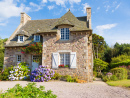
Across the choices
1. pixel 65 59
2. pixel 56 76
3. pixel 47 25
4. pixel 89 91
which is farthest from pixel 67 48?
pixel 89 91

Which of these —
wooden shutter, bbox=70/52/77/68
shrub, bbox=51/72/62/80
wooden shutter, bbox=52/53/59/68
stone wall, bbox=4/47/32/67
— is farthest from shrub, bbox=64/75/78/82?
stone wall, bbox=4/47/32/67

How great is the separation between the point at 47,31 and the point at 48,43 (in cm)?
117

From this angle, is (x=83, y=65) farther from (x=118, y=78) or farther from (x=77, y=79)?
(x=118, y=78)

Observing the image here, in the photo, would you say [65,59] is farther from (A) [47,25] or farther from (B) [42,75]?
(A) [47,25]

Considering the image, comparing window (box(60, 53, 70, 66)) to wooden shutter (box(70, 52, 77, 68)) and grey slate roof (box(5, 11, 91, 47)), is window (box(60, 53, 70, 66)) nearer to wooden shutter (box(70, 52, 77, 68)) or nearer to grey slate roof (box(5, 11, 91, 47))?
wooden shutter (box(70, 52, 77, 68))

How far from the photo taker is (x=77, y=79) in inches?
410

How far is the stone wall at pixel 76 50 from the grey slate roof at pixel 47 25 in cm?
88

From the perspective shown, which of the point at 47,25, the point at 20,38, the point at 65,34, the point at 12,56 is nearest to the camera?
the point at 65,34

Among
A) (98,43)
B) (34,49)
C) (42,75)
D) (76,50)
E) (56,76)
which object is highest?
(98,43)

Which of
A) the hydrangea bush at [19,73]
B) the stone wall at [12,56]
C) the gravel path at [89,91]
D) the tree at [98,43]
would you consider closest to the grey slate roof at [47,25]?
the stone wall at [12,56]

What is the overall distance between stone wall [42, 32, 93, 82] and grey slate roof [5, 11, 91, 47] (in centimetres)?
88

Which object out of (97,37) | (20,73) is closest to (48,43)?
→ (20,73)

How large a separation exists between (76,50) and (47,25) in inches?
208

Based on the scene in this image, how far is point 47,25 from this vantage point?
1428 centimetres
